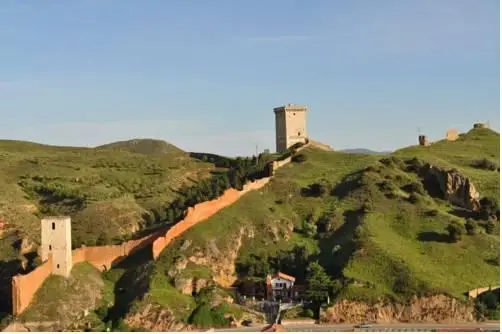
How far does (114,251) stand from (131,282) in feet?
13.6

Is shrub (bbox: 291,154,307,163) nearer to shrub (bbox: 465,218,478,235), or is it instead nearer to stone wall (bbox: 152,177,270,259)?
stone wall (bbox: 152,177,270,259)

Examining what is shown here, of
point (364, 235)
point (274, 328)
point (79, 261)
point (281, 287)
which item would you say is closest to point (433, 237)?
point (364, 235)

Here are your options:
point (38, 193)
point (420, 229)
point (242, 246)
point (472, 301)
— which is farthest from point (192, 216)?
point (38, 193)

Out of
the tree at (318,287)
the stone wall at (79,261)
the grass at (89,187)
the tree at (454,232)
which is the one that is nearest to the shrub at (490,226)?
the tree at (454,232)

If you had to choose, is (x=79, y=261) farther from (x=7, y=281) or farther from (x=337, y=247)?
(x=337, y=247)

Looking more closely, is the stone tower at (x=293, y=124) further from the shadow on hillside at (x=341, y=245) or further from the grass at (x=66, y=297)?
the grass at (x=66, y=297)

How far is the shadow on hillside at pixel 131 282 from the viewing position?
5984 cm

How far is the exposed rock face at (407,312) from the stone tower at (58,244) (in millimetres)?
18731

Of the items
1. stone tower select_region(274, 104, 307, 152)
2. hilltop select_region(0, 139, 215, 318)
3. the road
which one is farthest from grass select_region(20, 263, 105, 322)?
stone tower select_region(274, 104, 307, 152)

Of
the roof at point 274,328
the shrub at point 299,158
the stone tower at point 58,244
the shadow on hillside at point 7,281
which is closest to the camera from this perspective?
the roof at point 274,328

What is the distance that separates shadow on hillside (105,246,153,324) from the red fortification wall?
667mm

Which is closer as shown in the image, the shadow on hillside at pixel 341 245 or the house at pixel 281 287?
the house at pixel 281 287

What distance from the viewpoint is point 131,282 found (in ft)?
206

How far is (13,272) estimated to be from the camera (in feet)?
218
